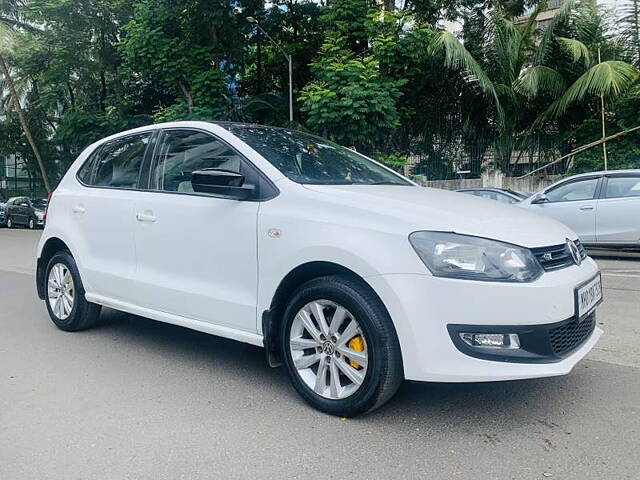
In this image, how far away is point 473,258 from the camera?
2.86 metres

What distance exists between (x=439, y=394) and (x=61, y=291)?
3.52 metres

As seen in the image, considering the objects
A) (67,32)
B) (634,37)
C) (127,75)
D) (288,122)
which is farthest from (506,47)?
(67,32)

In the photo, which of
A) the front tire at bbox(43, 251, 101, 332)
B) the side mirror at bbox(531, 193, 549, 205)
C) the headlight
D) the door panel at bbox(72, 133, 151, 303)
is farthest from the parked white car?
the front tire at bbox(43, 251, 101, 332)

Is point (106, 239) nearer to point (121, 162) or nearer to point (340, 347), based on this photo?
point (121, 162)

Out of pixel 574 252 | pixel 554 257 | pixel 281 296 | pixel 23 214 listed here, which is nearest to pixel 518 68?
pixel 574 252

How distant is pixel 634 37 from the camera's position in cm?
1758

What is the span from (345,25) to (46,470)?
52.5ft

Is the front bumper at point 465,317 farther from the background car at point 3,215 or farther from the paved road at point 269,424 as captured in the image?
the background car at point 3,215

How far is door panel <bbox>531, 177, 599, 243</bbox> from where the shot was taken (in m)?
9.63

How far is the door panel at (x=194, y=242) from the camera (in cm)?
358

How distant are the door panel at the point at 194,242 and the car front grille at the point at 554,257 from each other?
1.64m

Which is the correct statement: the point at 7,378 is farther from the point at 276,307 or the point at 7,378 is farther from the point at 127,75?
the point at 127,75

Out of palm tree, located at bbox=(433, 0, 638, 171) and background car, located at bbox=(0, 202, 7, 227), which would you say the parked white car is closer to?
palm tree, located at bbox=(433, 0, 638, 171)

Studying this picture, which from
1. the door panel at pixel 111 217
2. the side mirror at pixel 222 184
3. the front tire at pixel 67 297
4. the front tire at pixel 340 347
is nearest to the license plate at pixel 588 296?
the front tire at pixel 340 347
